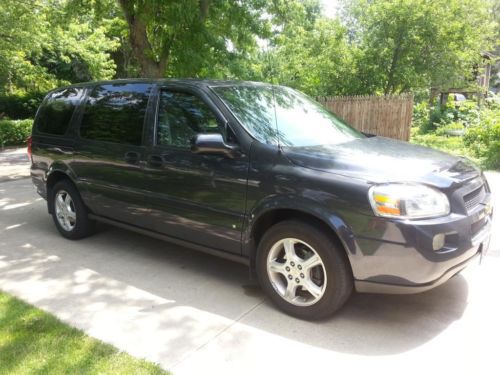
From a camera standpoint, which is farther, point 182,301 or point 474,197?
point 182,301

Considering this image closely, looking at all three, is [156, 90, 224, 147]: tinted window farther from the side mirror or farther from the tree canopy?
the tree canopy

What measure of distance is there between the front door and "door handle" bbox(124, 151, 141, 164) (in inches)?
6.0

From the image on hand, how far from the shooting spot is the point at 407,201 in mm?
2967

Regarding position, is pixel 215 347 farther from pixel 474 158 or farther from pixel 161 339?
pixel 474 158

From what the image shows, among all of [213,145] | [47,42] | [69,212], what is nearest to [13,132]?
[47,42]

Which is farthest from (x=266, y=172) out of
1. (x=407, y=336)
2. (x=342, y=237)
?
(x=407, y=336)

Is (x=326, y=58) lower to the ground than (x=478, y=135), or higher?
higher

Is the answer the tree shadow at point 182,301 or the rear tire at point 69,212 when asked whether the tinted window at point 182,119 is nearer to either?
the tree shadow at point 182,301

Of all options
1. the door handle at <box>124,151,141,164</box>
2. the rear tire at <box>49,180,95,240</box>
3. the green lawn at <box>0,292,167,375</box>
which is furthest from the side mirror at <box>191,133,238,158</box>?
the rear tire at <box>49,180,95,240</box>

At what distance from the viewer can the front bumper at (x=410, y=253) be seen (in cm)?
291

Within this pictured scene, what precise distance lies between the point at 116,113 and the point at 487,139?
29.4ft

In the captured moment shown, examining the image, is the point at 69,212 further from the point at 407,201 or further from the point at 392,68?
the point at 392,68

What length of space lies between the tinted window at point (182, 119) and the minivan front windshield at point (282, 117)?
0.21 metres

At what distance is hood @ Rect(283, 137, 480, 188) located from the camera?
10.3 ft
